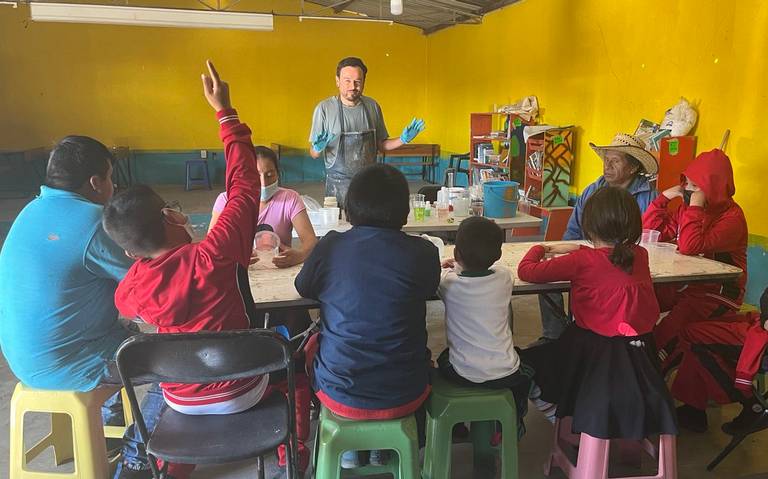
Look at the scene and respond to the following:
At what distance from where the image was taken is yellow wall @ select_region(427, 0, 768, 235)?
3.68 metres

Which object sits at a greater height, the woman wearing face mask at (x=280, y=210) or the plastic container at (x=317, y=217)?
the woman wearing face mask at (x=280, y=210)

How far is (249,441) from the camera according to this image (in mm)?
1588

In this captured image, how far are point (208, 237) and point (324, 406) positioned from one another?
62 centimetres

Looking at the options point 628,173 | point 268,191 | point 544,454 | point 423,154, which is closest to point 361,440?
point 544,454

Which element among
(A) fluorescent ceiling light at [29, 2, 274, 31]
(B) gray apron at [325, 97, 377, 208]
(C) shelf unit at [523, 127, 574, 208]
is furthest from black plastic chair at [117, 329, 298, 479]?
(A) fluorescent ceiling light at [29, 2, 274, 31]

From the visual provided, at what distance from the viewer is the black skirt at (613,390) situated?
1.85 m

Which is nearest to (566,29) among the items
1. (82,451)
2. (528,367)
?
(528,367)

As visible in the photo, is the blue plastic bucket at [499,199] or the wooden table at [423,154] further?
the wooden table at [423,154]

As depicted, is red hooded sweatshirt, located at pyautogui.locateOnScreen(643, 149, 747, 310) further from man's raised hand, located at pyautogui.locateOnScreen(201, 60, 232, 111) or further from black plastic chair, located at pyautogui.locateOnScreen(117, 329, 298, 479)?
man's raised hand, located at pyautogui.locateOnScreen(201, 60, 232, 111)

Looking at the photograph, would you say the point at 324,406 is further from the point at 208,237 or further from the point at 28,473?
the point at 28,473

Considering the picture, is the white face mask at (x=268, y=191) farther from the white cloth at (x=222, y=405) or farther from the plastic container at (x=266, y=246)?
the white cloth at (x=222, y=405)

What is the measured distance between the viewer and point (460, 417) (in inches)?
71.3

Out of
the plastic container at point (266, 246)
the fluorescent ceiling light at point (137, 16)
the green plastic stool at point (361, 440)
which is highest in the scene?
the fluorescent ceiling light at point (137, 16)

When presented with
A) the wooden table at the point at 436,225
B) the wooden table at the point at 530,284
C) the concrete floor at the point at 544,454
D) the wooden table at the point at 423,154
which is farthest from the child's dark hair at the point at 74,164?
the wooden table at the point at 423,154
